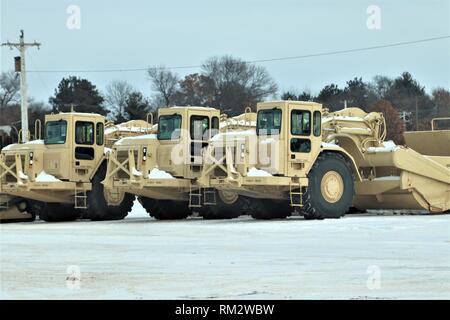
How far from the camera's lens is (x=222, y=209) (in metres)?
29.5

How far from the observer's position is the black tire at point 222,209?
29.4m

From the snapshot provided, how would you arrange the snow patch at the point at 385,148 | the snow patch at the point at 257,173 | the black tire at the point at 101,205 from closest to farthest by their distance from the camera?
the snow patch at the point at 257,173, the snow patch at the point at 385,148, the black tire at the point at 101,205

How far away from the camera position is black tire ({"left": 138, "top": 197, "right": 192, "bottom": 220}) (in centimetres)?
3035

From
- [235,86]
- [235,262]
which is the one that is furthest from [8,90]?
[235,262]

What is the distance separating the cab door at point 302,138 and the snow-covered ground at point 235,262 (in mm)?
2430

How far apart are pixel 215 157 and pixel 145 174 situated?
2351mm

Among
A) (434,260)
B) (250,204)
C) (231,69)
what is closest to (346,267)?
(434,260)

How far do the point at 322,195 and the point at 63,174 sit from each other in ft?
27.9

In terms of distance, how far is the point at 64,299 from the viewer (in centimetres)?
Result: 1126

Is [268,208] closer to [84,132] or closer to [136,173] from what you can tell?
[136,173]

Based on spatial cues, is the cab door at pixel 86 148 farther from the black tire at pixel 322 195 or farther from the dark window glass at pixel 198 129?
the black tire at pixel 322 195

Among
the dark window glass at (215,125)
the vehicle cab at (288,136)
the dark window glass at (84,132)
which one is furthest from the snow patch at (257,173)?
the dark window glass at (84,132)

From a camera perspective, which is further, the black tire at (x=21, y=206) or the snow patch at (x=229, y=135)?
the black tire at (x=21, y=206)
